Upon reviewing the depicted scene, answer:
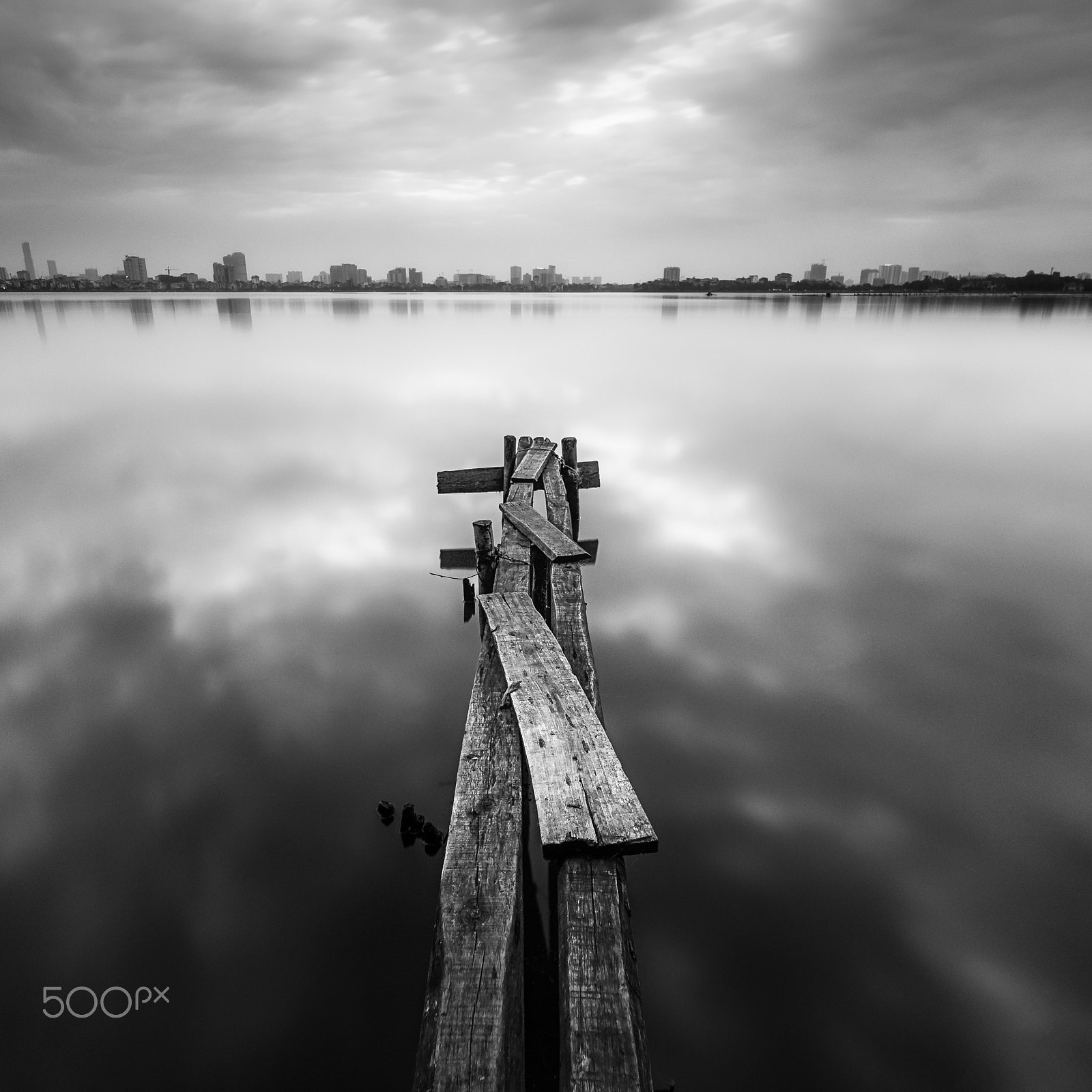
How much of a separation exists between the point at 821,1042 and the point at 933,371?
39.9m

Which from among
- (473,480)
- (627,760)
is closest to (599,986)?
(627,760)

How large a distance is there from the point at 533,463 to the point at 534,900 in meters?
7.86

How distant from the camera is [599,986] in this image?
2740mm

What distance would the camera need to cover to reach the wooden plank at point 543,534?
6602mm

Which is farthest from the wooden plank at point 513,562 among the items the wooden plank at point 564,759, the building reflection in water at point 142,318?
the building reflection in water at point 142,318

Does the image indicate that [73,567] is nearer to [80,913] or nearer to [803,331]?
[80,913]

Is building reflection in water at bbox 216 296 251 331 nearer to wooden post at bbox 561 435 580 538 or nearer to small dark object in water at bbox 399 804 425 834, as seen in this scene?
wooden post at bbox 561 435 580 538

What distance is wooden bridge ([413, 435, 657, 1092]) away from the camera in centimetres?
263

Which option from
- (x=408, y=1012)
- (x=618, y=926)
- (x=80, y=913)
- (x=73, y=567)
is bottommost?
(x=408, y=1012)

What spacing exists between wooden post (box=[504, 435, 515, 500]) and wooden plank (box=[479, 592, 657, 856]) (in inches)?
276

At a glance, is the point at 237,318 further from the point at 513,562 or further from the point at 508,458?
the point at 513,562

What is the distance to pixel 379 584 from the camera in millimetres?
11156

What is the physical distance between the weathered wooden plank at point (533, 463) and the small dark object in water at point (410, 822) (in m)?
5.73

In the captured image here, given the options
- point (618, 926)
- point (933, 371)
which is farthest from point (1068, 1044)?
point (933, 371)
